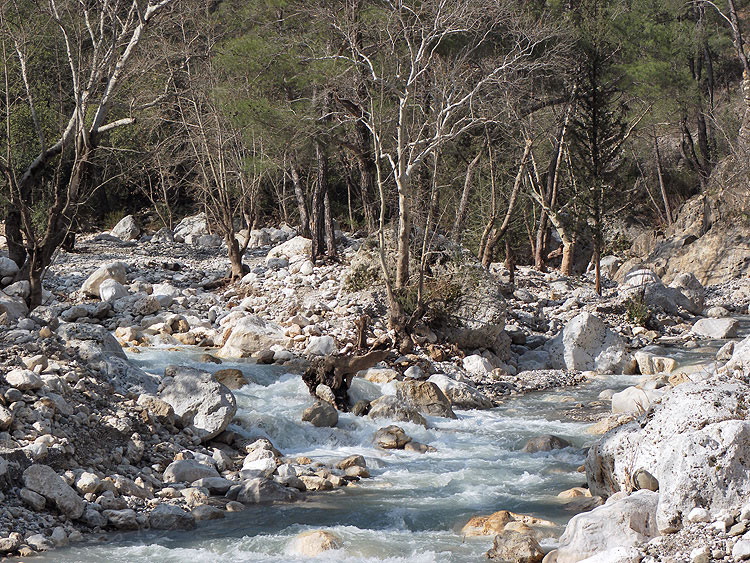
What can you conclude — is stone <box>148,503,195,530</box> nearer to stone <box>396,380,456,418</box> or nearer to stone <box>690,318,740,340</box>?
stone <box>396,380,456,418</box>

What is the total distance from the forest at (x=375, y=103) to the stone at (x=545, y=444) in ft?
12.5

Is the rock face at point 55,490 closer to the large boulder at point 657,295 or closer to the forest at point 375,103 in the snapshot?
the forest at point 375,103

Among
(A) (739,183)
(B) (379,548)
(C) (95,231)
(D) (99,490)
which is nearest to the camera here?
(B) (379,548)

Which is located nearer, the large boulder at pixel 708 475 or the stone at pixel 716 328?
the large boulder at pixel 708 475

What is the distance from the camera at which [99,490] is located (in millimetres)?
6098

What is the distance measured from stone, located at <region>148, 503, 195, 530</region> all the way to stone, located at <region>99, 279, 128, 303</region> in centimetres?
863

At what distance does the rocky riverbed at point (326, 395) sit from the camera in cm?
466

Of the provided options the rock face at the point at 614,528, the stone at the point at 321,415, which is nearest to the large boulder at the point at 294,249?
the stone at the point at 321,415

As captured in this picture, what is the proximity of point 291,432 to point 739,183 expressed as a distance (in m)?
18.8

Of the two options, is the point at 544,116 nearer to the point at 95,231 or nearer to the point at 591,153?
the point at 591,153

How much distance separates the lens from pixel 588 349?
12.5m

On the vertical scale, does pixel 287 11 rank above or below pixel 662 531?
above

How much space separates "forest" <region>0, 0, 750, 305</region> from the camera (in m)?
11.7

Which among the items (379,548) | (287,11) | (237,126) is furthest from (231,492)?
(287,11)
